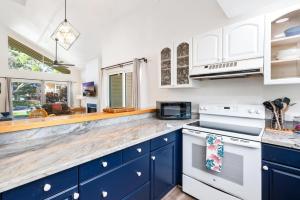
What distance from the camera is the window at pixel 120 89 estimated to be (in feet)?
12.8

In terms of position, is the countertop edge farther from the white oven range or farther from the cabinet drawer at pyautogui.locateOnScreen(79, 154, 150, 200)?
the white oven range

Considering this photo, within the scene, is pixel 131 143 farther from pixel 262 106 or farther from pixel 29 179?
pixel 262 106

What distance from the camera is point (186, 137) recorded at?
1.86 meters

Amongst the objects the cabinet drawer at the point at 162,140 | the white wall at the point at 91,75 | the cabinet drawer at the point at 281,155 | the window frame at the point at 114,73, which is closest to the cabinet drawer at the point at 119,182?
the cabinet drawer at the point at 162,140

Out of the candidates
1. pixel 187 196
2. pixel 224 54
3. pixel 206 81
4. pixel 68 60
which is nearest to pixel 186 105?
pixel 206 81

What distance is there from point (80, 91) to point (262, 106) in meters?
7.23

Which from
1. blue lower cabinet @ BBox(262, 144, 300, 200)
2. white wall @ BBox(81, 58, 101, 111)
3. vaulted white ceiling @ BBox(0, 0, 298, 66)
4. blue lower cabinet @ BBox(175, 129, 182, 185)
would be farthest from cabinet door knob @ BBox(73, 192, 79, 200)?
white wall @ BBox(81, 58, 101, 111)

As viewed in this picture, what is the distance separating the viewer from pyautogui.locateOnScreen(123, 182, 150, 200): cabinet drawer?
4.44 ft

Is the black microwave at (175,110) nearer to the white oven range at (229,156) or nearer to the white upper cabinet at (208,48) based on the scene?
the white oven range at (229,156)

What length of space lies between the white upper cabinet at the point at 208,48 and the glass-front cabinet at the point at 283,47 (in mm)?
462

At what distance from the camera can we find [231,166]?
153 cm

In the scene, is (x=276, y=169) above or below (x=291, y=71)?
below

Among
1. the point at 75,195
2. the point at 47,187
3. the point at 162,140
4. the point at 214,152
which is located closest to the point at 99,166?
the point at 75,195

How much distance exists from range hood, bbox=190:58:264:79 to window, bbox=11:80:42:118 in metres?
6.21
